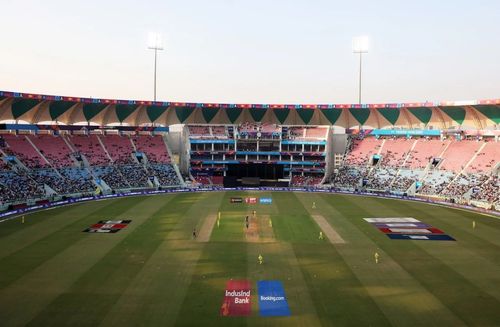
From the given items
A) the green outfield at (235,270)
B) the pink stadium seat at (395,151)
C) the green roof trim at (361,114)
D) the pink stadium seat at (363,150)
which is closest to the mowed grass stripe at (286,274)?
the green outfield at (235,270)

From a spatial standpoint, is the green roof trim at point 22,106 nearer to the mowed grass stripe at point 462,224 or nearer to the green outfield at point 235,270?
the green outfield at point 235,270

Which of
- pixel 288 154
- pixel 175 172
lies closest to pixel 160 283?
pixel 175 172

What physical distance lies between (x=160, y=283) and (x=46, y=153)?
2019 inches

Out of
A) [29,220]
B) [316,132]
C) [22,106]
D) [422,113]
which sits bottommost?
[29,220]

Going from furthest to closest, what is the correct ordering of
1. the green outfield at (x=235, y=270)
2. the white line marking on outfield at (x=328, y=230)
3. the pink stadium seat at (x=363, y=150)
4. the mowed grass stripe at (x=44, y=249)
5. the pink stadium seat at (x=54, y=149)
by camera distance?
1. the pink stadium seat at (x=363, y=150)
2. the pink stadium seat at (x=54, y=149)
3. the white line marking on outfield at (x=328, y=230)
4. the mowed grass stripe at (x=44, y=249)
5. the green outfield at (x=235, y=270)

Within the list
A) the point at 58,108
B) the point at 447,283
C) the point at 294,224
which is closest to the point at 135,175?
the point at 58,108

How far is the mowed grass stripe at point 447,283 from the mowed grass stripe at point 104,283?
62.9ft

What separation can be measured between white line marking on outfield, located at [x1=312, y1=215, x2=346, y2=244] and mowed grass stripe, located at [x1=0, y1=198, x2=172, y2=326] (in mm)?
19314

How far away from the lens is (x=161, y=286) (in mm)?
25203

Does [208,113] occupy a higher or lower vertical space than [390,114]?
lower

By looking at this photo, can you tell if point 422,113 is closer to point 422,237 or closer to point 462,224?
point 462,224

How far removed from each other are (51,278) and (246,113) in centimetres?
6603

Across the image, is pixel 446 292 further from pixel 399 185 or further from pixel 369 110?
pixel 369 110

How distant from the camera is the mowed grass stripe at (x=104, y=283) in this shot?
68.6ft
